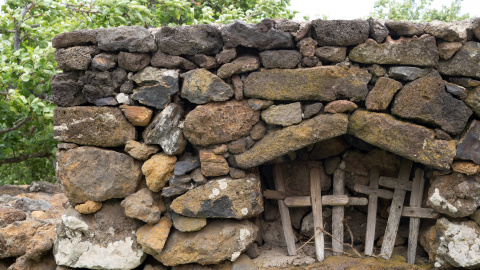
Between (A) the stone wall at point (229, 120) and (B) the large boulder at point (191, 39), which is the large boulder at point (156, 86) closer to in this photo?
(A) the stone wall at point (229, 120)

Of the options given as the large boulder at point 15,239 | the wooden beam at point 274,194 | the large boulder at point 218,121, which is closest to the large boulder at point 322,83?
the large boulder at point 218,121

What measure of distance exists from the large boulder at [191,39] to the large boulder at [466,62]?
1890mm

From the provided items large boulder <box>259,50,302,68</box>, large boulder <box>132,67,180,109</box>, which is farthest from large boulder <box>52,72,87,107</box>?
large boulder <box>259,50,302,68</box>

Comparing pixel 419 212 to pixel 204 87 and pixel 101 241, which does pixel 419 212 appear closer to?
pixel 204 87

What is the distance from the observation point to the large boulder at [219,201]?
3.57 m

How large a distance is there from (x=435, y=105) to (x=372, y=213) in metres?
1.26

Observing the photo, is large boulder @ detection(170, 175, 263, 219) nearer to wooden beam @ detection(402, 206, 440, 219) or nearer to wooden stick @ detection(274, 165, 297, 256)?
wooden stick @ detection(274, 165, 297, 256)

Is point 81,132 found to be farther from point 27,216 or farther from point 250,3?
point 250,3

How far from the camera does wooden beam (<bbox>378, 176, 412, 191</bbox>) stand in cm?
400

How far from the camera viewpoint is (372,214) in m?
4.08

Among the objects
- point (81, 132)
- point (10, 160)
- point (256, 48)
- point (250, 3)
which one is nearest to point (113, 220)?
point (81, 132)

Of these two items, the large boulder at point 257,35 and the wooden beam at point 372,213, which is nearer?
the large boulder at point 257,35

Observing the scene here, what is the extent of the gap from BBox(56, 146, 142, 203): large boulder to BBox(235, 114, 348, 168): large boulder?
97cm

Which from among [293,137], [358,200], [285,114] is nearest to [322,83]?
[285,114]
